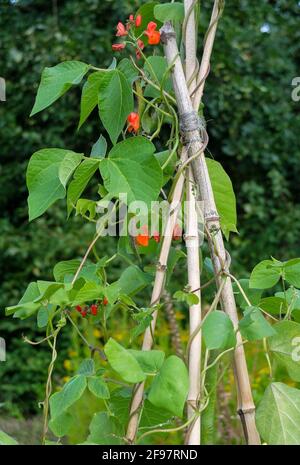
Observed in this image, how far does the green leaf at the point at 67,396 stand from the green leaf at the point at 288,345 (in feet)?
0.70

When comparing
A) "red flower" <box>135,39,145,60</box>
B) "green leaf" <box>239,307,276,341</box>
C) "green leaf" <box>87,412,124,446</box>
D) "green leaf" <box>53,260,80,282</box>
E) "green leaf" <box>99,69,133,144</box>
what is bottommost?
"green leaf" <box>87,412,124,446</box>

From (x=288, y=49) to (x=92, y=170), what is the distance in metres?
3.48

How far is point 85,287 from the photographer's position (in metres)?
0.83

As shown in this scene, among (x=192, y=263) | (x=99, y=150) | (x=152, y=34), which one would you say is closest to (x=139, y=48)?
(x=152, y=34)

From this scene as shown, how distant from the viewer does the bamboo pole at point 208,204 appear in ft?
2.91

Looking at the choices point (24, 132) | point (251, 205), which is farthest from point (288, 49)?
point (24, 132)

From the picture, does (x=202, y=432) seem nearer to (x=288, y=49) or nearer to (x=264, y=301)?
(x=264, y=301)

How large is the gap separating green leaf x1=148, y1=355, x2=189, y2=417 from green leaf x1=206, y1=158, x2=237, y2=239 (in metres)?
0.30

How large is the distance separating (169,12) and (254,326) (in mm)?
417

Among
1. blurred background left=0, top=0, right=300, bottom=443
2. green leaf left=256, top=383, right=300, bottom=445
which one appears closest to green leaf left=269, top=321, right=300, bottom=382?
green leaf left=256, top=383, right=300, bottom=445

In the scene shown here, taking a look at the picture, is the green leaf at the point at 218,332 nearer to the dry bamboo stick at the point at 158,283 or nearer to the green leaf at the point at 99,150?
the dry bamboo stick at the point at 158,283

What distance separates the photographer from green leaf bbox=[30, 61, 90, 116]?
918 mm

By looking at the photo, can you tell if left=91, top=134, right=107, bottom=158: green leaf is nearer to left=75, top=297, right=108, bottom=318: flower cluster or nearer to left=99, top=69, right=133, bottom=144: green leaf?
left=99, top=69, right=133, bottom=144: green leaf

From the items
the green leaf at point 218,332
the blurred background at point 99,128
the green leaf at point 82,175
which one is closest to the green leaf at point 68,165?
the green leaf at point 82,175
